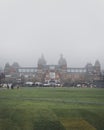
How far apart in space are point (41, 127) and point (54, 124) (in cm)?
110

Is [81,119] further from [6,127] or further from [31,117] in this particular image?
[6,127]

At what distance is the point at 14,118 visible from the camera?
19812mm

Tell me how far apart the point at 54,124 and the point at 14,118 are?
3.15 metres

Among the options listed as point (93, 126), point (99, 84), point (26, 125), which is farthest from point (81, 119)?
point (99, 84)

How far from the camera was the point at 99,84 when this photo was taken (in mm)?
132125

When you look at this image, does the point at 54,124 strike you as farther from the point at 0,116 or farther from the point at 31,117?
the point at 0,116

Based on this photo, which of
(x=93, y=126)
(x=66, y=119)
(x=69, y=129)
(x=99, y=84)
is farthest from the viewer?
(x=99, y=84)

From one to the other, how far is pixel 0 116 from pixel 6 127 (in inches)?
157

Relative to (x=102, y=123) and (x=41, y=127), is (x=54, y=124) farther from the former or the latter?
(x=102, y=123)

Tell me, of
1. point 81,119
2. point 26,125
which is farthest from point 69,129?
point 81,119

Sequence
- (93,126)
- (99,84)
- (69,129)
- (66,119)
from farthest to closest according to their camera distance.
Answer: (99,84), (66,119), (93,126), (69,129)

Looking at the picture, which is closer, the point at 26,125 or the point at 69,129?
the point at 69,129

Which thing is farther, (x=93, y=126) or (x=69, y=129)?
(x=93, y=126)

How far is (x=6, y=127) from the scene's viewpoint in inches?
655
